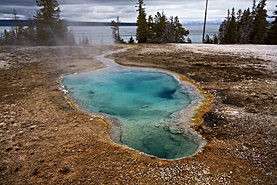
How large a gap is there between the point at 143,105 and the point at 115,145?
3.40m

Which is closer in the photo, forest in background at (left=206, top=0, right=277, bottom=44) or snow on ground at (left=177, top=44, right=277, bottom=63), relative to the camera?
snow on ground at (left=177, top=44, right=277, bottom=63)

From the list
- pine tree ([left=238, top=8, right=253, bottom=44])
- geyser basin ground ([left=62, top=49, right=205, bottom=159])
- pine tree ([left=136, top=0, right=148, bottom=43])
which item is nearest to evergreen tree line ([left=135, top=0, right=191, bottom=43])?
pine tree ([left=136, top=0, right=148, bottom=43])

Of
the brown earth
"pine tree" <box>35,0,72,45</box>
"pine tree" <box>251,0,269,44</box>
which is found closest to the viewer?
the brown earth

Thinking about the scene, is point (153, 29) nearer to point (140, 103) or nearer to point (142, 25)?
point (142, 25)

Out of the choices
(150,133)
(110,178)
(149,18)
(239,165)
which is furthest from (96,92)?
(149,18)

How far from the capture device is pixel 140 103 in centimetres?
856

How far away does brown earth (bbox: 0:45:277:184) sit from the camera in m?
3.88

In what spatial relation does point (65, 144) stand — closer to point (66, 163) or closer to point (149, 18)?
point (66, 163)

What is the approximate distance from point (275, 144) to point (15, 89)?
34.8ft

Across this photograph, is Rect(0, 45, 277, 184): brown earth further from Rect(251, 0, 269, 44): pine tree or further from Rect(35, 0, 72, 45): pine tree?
Rect(251, 0, 269, 44): pine tree

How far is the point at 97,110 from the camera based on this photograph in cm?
766

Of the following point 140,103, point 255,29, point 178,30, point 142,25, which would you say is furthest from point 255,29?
point 140,103

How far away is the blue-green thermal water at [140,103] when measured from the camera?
5496mm

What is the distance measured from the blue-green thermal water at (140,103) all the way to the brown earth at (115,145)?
681 mm
